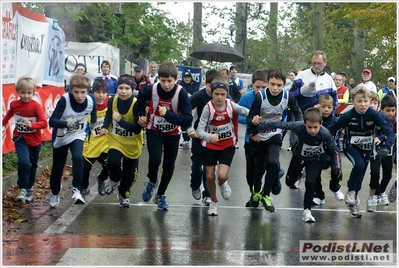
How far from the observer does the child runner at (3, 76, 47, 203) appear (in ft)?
31.4

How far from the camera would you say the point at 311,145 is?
9.16 m

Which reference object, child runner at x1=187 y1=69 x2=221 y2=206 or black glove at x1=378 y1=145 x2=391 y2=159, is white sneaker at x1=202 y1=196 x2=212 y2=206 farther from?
black glove at x1=378 y1=145 x2=391 y2=159

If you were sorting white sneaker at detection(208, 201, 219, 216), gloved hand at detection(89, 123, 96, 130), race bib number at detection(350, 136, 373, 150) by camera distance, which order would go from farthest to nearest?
gloved hand at detection(89, 123, 96, 130), race bib number at detection(350, 136, 373, 150), white sneaker at detection(208, 201, 219, 216)

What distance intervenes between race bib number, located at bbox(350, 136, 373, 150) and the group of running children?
12 millimetres

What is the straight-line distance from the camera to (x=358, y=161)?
9.44m

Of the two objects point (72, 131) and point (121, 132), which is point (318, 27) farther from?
point (72, 131)

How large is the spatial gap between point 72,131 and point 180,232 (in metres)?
2.30

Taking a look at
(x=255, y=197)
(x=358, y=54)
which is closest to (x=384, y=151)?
(x=255, y=197)

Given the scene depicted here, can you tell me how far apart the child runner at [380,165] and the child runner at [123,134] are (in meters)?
3.01

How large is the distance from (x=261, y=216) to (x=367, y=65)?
26992mm

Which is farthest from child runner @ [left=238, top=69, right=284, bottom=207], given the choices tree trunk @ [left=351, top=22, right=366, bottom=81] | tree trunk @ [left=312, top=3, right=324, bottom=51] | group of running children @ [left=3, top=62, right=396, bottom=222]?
tree trunk @ [left=351, top=22, right=366, bottom=81]

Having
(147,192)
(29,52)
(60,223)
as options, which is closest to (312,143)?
(147,192)

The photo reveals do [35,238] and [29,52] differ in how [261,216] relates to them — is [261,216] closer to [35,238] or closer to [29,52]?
[35,238]

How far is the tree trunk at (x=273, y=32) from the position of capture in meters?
44.8
